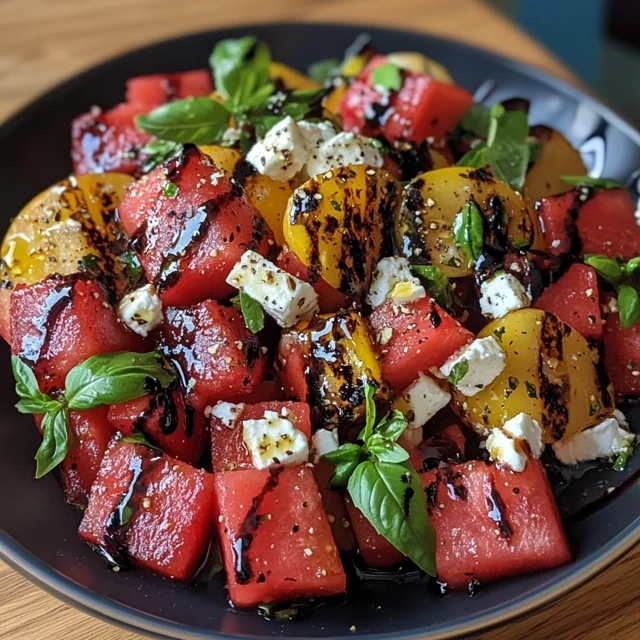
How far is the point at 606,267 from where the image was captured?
1.48 metres

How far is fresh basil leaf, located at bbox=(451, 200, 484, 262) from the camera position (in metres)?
1.48

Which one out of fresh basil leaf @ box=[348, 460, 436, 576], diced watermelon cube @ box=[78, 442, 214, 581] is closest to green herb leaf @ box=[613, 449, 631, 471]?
fresh basil leaf @ box=[348, 460, 436, 576]

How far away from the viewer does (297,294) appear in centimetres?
137

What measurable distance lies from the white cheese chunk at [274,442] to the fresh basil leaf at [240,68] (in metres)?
0.82

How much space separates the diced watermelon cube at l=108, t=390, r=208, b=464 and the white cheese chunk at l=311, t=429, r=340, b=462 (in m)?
0.21

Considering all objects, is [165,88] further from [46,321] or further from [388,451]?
[388,451]

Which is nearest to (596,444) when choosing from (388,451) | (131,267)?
(388,451)

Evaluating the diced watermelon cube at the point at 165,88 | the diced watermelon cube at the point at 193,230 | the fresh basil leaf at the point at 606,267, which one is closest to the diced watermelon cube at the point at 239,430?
the diced watermelon cube at the point at 193,230

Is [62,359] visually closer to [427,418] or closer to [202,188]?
[202,188]

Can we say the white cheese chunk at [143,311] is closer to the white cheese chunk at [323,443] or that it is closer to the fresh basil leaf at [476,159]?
the white cheese chunk at [323,443]

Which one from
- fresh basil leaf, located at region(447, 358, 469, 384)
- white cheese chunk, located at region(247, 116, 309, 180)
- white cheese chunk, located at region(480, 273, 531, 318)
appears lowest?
fresh basil leaf, located at region(447, 358, 469, 384)

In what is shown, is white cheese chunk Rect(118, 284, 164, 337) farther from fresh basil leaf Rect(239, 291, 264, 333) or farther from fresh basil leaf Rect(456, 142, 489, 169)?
fresh basil leaf Rect(456, 142, 489, 169)

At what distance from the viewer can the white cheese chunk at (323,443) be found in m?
1.32

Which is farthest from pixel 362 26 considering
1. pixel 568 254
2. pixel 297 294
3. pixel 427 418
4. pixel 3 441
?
pixel 3 441
